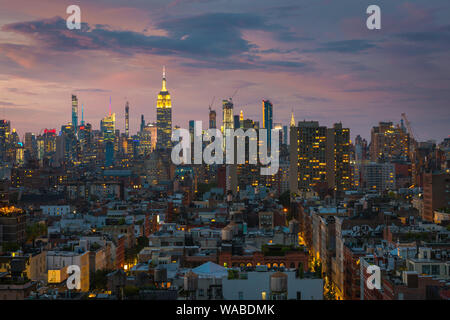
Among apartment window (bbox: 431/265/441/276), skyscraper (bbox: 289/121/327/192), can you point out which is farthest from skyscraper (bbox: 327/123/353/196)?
apartment window (bbox: 431/265/441/276)

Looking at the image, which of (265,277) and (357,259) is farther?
(357,259)

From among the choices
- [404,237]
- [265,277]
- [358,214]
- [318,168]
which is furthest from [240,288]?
[318,168]

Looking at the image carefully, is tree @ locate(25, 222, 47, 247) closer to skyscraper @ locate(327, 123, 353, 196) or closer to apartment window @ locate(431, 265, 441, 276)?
apartment window @ locate(431, 265, 441, 276)

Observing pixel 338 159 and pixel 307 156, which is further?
pixel 307 156

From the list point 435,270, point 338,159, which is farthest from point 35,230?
point 338,159

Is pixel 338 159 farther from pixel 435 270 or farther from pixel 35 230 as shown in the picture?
pixel 435 270

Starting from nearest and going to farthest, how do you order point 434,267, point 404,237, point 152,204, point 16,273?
point 434,267 < point 16,273 < point 404,237 < point 152,204

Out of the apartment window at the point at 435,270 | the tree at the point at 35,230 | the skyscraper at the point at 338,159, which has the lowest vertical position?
the tree at the point at 35,230

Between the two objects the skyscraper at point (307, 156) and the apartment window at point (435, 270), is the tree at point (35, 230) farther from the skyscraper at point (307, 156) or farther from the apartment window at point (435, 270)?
the skyscraper at point (307, 156)

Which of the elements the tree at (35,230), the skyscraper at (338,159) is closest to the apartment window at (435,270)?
the tree at (35,230)
